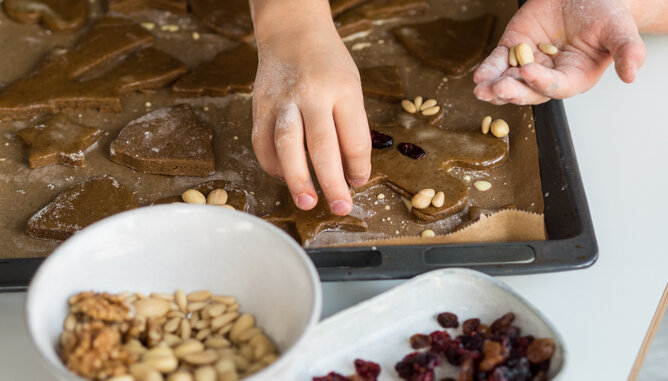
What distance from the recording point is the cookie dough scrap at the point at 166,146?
113 cm

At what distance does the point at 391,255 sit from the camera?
2.87ft

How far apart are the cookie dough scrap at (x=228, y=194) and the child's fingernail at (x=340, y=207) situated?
0.56 ft

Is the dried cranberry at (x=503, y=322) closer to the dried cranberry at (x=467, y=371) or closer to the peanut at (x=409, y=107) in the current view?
the dried cranberry at (x=467, y=371)

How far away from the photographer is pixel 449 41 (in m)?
1.39

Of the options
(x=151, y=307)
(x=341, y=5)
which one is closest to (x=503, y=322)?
(x=151, y=307)

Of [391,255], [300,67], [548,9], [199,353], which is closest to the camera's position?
[199,353]

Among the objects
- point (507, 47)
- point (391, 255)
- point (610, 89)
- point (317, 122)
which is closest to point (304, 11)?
point (317, 122)

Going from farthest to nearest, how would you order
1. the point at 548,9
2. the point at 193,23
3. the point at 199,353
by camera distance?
1. the point at 193,23
2. the point at 548,9
3. the point at 199,353

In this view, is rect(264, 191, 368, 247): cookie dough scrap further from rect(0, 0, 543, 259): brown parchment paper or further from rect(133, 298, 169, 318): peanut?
rect(133, 298, 169, 318): peanut

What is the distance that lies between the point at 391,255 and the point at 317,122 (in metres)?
0.22

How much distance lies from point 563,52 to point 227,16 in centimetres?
71

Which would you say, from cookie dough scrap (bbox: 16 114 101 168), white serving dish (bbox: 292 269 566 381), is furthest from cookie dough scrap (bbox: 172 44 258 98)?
white serving dish (bbox: 292 269 566 381)

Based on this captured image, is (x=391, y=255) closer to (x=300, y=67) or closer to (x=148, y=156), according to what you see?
(x=300, y=67)

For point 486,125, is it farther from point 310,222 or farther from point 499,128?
point 310,222
